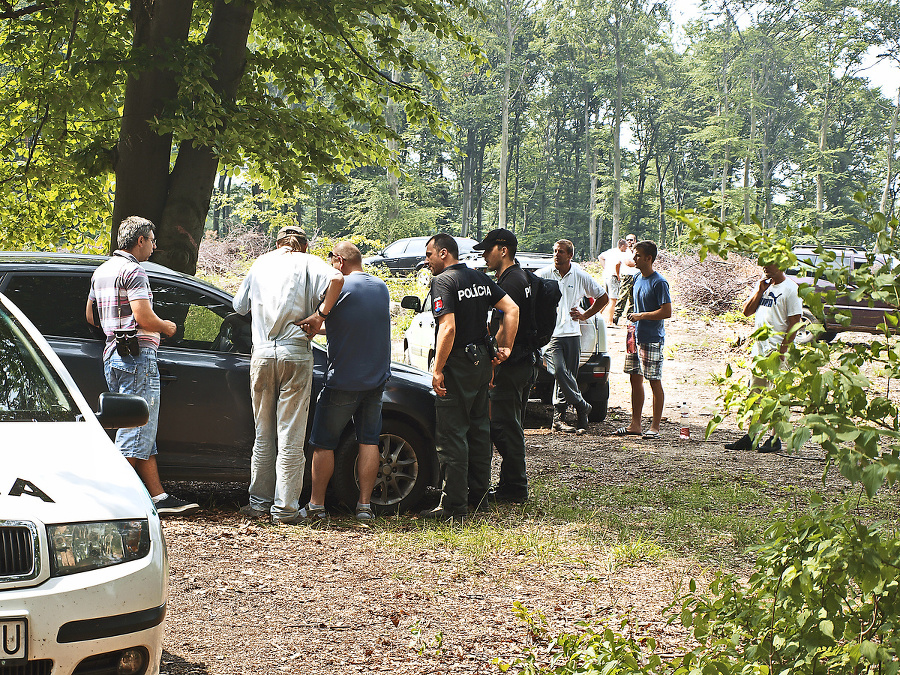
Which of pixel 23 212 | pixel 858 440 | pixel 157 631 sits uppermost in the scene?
pixel 23 212

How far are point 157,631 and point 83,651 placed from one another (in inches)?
11.3

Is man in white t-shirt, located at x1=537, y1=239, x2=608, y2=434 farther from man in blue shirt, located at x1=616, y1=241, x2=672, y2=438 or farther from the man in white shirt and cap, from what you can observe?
the man in white shirt and cap

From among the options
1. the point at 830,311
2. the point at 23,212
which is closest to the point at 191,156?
the point at 23,212

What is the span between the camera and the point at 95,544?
2758mm

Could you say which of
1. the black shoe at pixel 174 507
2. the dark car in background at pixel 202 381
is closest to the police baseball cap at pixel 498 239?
the dark car in background at pixel 202 381

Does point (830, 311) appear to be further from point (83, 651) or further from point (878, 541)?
point (83, 651)

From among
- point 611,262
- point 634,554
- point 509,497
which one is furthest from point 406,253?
point 634,554

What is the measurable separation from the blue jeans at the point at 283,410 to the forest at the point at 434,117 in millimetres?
3596

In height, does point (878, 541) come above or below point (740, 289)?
below

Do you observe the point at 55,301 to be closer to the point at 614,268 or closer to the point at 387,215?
the point at 614,268

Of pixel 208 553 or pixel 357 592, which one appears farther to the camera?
pixel 208 553

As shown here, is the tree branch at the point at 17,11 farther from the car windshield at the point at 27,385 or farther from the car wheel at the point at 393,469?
the car windshield at the point at 27,385

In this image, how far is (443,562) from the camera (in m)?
5.16

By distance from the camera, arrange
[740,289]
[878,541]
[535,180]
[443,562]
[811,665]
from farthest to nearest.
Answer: [535,180] → [740,289] → [443,562] → [811,665] → [878,541]
